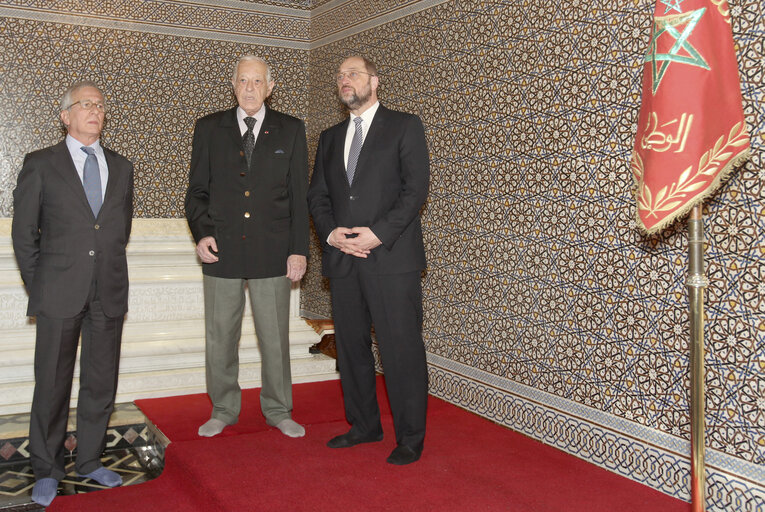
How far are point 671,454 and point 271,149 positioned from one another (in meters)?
2.44

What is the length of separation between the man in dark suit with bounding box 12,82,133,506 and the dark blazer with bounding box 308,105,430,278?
1078mm

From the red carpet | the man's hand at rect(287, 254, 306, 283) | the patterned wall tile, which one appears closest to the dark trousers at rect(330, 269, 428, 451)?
the red carpet

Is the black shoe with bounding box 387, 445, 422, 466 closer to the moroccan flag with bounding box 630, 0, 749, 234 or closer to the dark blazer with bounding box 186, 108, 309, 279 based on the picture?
the dark blazer with bounding box 186, 108, 309, 279

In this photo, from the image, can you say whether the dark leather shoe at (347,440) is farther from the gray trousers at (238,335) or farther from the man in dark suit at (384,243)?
the gray trousers at (238,335)

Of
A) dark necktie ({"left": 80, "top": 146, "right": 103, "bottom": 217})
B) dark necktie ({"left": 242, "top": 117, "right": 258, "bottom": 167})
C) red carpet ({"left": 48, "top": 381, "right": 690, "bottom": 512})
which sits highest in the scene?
dark necktie ({"left": 242, "top": 117, "right": 258, "bottom": 167})

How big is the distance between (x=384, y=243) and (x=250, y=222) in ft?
2.78

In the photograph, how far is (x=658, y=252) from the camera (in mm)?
3227

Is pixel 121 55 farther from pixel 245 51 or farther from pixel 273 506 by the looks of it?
pixel 273 506

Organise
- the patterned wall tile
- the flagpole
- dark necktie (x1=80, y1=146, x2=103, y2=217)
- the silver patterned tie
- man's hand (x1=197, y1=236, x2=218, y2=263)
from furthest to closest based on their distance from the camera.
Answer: man's hand (x1=197, y1=236, x2=218, y2=263) < the silver patterned tie < dark necktie (x1=80, y1=146, x2=103, y2=217) < the patterned wall tile < the flagpole

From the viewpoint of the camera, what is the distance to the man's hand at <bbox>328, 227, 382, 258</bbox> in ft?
10.8

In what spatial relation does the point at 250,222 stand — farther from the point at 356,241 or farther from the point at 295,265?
the point at 356,241

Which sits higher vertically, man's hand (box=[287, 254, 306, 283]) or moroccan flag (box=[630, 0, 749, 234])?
moroccan flag (box=[630, 0, 749, 234])

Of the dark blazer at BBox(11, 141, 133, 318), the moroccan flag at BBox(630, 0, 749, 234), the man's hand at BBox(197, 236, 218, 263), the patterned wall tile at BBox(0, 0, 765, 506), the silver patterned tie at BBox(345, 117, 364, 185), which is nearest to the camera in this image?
the moroccan flag at BBox(630, 0, 749, 234)

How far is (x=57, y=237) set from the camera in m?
3.29
